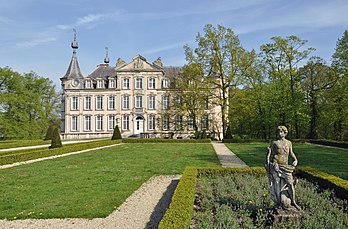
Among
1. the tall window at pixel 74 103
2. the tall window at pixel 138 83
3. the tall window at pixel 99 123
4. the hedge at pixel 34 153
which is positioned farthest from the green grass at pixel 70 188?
the tall window at pixel 74 103

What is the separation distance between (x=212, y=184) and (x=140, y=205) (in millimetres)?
2483

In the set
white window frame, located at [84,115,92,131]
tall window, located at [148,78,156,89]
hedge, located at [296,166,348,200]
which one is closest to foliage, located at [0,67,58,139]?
white window frame, located at [84,115,92,131]

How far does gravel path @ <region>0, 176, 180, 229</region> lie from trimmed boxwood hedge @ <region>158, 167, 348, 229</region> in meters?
0.61

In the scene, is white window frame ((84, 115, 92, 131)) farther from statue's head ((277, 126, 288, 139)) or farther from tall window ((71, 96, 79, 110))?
statue's head ((277, 126, 288, 139))

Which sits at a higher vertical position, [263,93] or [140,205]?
[263,93]

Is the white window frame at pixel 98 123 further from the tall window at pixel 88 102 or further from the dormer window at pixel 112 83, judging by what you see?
the dormer window at pixel 112 83

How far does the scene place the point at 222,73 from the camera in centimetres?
2950

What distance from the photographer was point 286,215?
16.5 ft

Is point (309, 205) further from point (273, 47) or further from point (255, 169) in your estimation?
point (273, 47)

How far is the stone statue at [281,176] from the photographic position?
16.5 feet

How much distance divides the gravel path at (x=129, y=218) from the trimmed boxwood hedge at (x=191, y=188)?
24.0 inches

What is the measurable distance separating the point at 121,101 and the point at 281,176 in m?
39.1

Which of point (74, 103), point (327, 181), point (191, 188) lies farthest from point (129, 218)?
point (74, 103)

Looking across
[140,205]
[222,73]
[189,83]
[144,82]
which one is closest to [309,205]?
[140,205]
